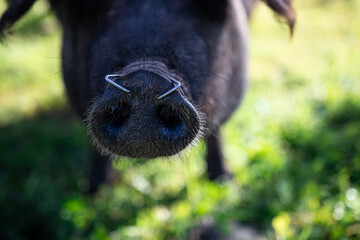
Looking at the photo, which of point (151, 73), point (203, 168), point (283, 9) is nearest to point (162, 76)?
point (151, 73)

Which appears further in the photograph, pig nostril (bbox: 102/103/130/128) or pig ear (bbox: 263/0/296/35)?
pig ear (bbox: 263/0/296/35)

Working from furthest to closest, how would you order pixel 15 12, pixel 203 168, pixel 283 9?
pixel 203 168
pixel 283 9
pixel 15 12

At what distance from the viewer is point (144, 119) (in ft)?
5.16

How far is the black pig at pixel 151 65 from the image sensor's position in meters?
1.58

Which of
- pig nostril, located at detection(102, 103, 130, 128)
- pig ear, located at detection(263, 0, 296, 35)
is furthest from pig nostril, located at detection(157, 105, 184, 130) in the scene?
pig ear, located at detection(263, 0, 296, 35)

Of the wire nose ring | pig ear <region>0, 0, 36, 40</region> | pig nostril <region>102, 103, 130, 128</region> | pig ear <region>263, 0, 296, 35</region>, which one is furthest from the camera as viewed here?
pig ear <region>263, 0, 296, 35</region>

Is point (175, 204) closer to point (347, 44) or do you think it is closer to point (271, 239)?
point (271, 239)

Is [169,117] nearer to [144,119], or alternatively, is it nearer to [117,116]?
[144,119]

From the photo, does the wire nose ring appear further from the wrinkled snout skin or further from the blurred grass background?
the blurred grass background

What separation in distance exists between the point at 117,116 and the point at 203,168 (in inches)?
83.8

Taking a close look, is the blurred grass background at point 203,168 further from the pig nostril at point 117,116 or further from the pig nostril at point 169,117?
the pig nostril at point 117,116

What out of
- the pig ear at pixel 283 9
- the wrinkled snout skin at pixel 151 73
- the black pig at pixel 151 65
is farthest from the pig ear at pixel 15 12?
the pig ear at pixel 283 9

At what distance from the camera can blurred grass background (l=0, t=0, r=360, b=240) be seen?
2713 mm

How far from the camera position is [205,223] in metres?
2.98
